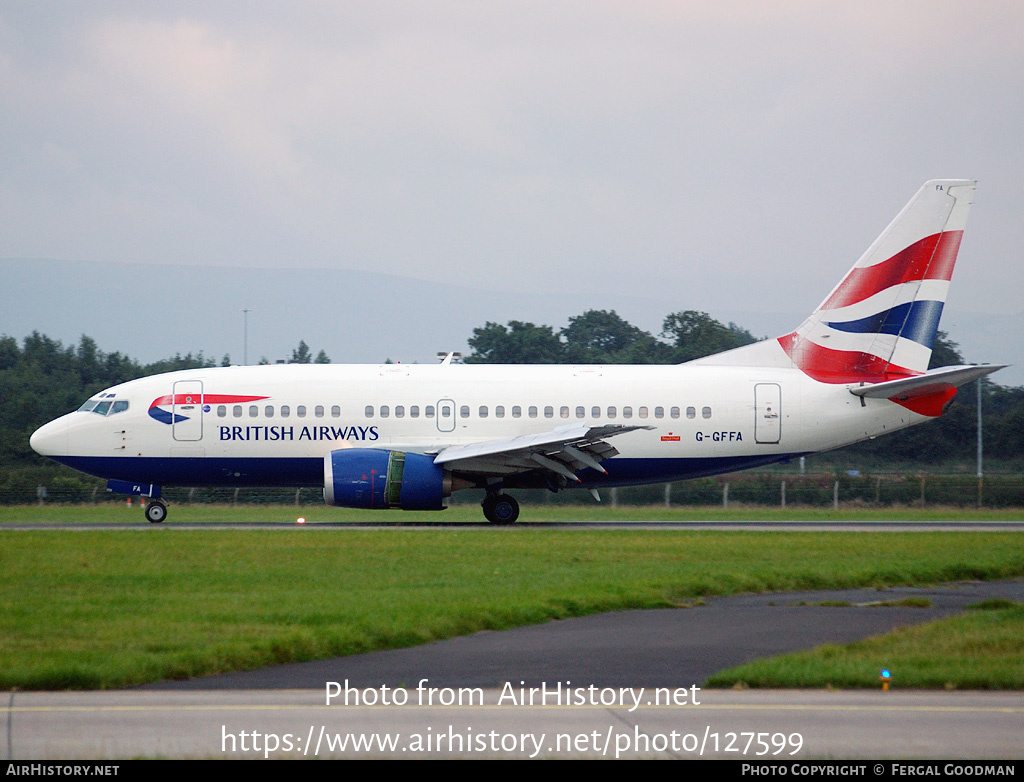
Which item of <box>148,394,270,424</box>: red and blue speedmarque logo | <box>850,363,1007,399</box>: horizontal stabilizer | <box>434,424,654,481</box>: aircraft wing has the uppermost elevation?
<box>850,363,1007,399</box>: horizontal stabilizer

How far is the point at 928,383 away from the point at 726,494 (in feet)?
45.6

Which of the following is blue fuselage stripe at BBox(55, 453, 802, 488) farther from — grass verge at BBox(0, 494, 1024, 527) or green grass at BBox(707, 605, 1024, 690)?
green grass at BBox(707, 605, 1024, 690)

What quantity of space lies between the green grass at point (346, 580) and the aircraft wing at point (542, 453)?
1.96 meters

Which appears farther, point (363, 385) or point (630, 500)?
point (630, 500)

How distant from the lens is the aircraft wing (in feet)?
90.6

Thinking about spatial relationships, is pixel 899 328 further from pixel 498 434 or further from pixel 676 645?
pixel 676 645

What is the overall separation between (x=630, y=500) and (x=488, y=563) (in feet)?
74.8

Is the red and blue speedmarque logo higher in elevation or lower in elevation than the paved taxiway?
higher

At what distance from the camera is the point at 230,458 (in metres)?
29.3

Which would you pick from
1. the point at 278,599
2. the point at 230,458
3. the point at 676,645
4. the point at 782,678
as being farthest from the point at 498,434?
the point at 782,678

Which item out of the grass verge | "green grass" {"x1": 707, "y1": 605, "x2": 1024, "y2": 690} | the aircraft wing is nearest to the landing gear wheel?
the grass verge

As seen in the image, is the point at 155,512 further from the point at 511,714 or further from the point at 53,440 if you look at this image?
the point at 511,714

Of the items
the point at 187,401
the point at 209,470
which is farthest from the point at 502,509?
the point at 187,401

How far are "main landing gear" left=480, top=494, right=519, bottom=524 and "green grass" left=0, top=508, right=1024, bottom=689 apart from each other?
93.7 inches
